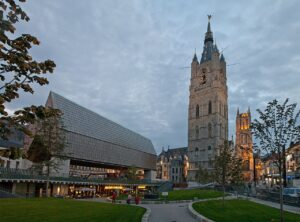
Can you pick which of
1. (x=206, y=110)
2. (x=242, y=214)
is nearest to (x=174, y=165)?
(x=206, y=110)

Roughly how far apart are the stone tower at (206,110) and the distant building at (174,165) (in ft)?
76.3

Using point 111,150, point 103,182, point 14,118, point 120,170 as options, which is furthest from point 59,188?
point 14,118

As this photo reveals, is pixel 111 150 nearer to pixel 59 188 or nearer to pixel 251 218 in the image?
pixel 59 188

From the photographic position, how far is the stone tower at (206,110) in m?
135

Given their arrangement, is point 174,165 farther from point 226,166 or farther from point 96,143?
point 226,166

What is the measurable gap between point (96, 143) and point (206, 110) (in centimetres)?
6263

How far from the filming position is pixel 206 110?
142 metres

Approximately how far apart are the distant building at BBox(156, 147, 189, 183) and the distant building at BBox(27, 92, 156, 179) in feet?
117

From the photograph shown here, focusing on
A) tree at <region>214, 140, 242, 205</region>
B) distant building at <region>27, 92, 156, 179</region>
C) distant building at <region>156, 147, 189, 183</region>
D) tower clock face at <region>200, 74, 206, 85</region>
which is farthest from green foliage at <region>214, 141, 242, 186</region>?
distant building at <region>156, 147, 189, 183</region>

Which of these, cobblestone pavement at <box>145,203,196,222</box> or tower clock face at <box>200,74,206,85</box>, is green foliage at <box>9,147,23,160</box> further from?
tower clock face at <box>200,74,206,85</box>

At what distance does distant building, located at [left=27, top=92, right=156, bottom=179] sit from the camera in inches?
3396

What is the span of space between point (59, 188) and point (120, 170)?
5017 cm

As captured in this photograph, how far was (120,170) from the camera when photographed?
12256cm

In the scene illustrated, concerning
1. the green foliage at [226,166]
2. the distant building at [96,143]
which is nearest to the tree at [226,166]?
the green foliage at [226,166]
